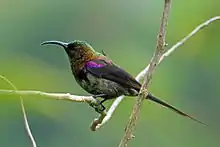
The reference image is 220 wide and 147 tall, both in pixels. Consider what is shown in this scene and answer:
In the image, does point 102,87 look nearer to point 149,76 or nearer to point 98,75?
point 98,75

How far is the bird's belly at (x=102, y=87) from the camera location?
1395mm

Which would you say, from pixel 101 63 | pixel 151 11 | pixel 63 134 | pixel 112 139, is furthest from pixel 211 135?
pixel 101 63

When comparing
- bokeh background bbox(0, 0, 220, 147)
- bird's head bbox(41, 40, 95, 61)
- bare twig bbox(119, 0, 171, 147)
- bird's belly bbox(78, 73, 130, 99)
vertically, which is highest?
bokeh background bbox(0, 0, 220, 147)

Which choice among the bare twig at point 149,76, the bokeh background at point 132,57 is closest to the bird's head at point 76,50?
the bokeh background at point 132,57

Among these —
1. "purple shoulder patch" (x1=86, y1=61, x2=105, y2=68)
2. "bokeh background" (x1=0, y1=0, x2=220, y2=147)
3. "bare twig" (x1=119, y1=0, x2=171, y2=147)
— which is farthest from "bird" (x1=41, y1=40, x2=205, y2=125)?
"bare twig" (x1=119, y1=0, x2=171, y2=147)

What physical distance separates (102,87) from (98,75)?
1.3 inches

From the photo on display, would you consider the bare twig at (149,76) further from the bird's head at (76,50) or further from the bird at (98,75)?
the bird's head at (76,50)

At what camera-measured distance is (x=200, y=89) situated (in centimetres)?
434

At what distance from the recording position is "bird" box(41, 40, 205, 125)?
1396mm

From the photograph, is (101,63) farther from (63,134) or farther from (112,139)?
(112,139)

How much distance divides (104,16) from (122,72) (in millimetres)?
2135

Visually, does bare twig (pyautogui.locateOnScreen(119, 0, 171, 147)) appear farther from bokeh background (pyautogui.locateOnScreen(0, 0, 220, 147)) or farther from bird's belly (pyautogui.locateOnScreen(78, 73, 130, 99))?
bokeh background (pyautogui.locateOnScreen(0, 0, 220, 147))

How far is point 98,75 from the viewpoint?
4.71 ft

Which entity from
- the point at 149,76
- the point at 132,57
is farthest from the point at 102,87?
the point at 132,57
